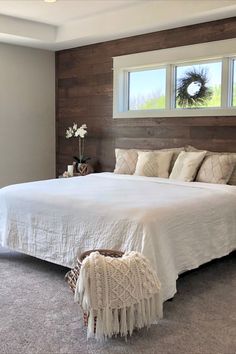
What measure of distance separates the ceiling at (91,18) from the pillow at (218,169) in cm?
145

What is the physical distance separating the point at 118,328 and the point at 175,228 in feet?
2.94

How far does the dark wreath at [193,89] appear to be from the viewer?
4918 mm

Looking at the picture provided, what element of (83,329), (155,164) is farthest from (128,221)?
(155,164)

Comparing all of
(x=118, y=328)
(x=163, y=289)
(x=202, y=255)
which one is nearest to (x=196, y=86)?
(x=202, y=255)

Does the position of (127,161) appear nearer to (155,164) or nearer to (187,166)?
(155,164)

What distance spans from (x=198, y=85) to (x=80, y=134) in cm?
174

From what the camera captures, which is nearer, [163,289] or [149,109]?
[163,289]

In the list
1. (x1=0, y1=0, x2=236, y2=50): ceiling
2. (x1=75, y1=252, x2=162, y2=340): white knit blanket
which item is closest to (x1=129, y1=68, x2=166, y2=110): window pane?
(x1=0, y1=0, x2=236, y2=50): ceiling

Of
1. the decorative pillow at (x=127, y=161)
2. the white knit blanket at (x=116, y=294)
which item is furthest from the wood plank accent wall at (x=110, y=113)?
the white knit blanket at (x=116, y=294)

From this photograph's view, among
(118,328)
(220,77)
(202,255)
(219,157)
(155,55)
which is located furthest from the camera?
(155,55)

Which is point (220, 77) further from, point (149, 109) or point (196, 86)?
point (149, 109)

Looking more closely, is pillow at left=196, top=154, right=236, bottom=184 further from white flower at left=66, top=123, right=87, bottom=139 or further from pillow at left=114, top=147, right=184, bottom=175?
white flower at left=66, top=123, right=87, bottom=139

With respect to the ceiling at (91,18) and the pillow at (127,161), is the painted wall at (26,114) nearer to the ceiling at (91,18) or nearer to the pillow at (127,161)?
the ceiling at (91,18)

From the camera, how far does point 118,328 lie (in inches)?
95.7
